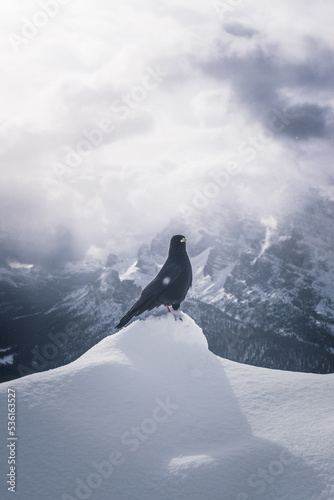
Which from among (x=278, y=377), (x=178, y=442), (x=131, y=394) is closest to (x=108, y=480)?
(x=178, y=442)

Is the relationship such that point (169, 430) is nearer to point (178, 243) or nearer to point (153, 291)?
point (153, 291)

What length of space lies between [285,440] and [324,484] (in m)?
1.18

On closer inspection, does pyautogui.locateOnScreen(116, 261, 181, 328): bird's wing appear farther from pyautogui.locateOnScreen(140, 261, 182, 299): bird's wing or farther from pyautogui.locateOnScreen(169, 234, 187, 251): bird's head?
pyautogui.locateOnScreen(169, 234, 187, 251): bird's head

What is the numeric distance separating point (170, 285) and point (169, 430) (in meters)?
4.88

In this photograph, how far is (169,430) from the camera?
7191 millimetres

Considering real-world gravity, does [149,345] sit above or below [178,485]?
below

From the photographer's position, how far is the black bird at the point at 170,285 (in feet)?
35.4

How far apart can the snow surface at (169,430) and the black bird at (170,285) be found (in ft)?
4.54

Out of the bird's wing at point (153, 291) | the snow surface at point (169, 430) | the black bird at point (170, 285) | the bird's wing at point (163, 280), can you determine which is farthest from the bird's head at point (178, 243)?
the snow surface at point (169, 430)

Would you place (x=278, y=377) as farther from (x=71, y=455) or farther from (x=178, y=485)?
(x=71, y=455)

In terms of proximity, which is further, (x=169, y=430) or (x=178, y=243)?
(x=178, y=243)

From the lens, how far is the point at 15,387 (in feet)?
25.4

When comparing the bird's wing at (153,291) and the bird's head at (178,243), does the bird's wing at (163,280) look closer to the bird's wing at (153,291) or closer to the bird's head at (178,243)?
the bird's wing at (153,291)

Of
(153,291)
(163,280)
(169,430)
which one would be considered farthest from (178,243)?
(169,430)
